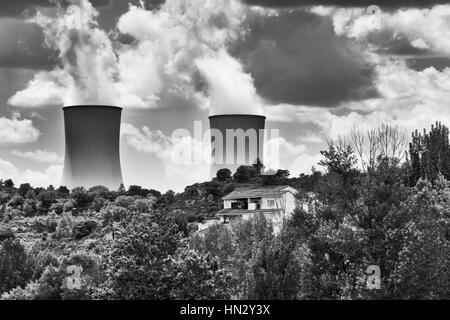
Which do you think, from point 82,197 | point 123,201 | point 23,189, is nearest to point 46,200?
point 23,189

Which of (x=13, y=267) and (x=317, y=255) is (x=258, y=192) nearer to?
(x=13, y=267)

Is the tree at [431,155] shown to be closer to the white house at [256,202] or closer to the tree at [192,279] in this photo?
the white house at [256,202]

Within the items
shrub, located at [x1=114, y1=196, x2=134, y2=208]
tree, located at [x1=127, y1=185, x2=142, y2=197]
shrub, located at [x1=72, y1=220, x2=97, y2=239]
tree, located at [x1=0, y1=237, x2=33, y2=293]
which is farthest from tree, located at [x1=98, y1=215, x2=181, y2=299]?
tree, located at [x1=127, y1=185, x2=142, y2=197]

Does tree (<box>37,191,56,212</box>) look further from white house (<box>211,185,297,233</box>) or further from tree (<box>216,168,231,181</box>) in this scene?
white house (<box>211,185,297,233</box>)

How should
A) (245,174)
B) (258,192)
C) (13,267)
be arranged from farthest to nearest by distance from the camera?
(245,174) → (258,192) → (13,267)
